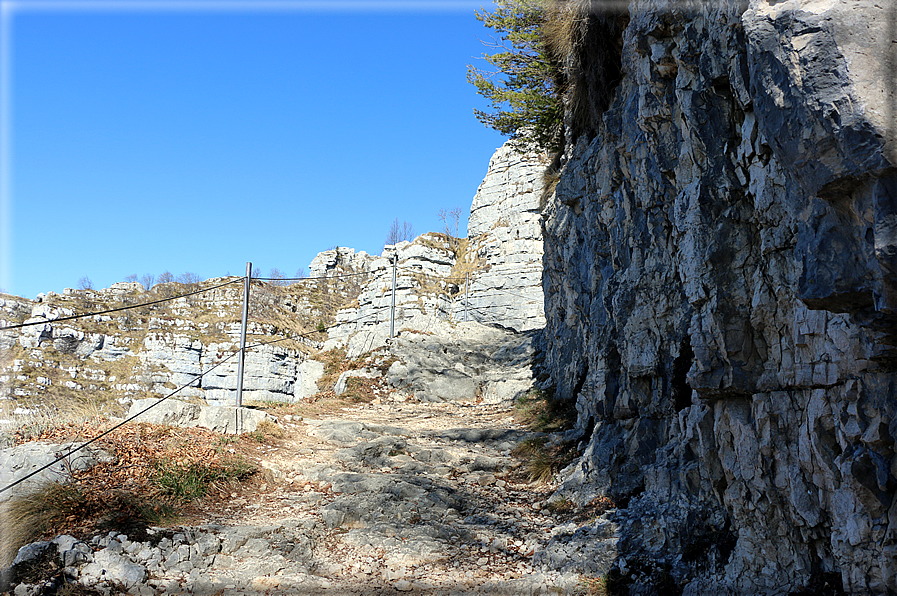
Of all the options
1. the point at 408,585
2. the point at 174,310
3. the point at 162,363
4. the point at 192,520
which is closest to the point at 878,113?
the point at 408,585

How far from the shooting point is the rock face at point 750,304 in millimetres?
3471

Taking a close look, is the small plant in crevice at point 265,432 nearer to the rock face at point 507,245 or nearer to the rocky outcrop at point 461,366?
the rocky outcrop at point 461,366

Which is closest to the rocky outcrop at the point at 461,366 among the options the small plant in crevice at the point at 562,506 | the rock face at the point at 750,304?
the rock face at the point at 750,304

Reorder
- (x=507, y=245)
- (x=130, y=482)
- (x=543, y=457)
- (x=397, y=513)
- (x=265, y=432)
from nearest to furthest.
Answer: (x=130, y=482), (x=397, y=513), (x=543, y=457), (x=265, y=432), (x=507, y=245)

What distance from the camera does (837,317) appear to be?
14.1ft

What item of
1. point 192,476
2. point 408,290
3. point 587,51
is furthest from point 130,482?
point 408,290

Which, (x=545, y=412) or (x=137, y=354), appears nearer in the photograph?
(x=545, y=412)

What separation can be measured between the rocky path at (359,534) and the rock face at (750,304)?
1330 millimetres

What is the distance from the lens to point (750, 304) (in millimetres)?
5633

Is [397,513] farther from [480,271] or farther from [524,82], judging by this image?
[480,271]

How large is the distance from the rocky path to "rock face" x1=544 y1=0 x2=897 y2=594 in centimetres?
133

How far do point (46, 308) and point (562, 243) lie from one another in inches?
1195

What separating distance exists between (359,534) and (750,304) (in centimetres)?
549

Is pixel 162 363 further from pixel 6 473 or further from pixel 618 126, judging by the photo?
pixel 618 126
